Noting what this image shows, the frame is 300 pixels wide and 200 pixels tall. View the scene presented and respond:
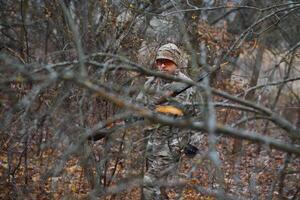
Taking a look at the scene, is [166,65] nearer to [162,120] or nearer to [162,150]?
[162,150]

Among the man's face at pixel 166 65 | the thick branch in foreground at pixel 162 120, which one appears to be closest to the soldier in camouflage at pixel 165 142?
the man's face at pixel 166 65

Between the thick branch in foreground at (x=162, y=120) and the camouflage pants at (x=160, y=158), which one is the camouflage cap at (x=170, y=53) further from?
the thick branch in foreground at (x=162, y=120)

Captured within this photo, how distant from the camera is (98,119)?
6.41 m

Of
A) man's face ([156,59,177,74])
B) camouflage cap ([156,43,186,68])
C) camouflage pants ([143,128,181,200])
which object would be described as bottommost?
camouflage pants ([143,128,181,200])

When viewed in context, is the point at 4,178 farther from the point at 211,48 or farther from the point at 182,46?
the point at 211,48

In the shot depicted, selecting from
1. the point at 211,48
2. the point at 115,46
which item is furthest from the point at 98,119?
the point at 211,48

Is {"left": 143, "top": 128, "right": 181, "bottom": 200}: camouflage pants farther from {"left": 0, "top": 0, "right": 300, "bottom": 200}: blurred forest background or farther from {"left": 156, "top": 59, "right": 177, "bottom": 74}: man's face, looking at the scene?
{"left": 156, "top": 59, "right": 177, "bottom": 74}: man's face

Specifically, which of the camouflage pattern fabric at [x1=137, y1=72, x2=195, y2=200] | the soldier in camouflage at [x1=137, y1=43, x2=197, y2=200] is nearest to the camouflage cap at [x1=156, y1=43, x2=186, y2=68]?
the soldier in camouflage at [x1=137, y1=43, x2=197, y2=200]

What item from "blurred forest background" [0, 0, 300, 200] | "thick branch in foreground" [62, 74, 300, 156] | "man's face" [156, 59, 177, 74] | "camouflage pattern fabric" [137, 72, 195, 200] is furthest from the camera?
"man's face" [156, 59, 177, 74]

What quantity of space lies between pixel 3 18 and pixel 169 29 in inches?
169

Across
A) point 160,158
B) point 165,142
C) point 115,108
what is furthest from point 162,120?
point 115,108

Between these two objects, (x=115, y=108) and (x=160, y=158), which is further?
(x=115, y=108)

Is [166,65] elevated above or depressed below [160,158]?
above

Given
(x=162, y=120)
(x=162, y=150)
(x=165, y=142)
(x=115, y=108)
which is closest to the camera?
(x=162, y=120)
